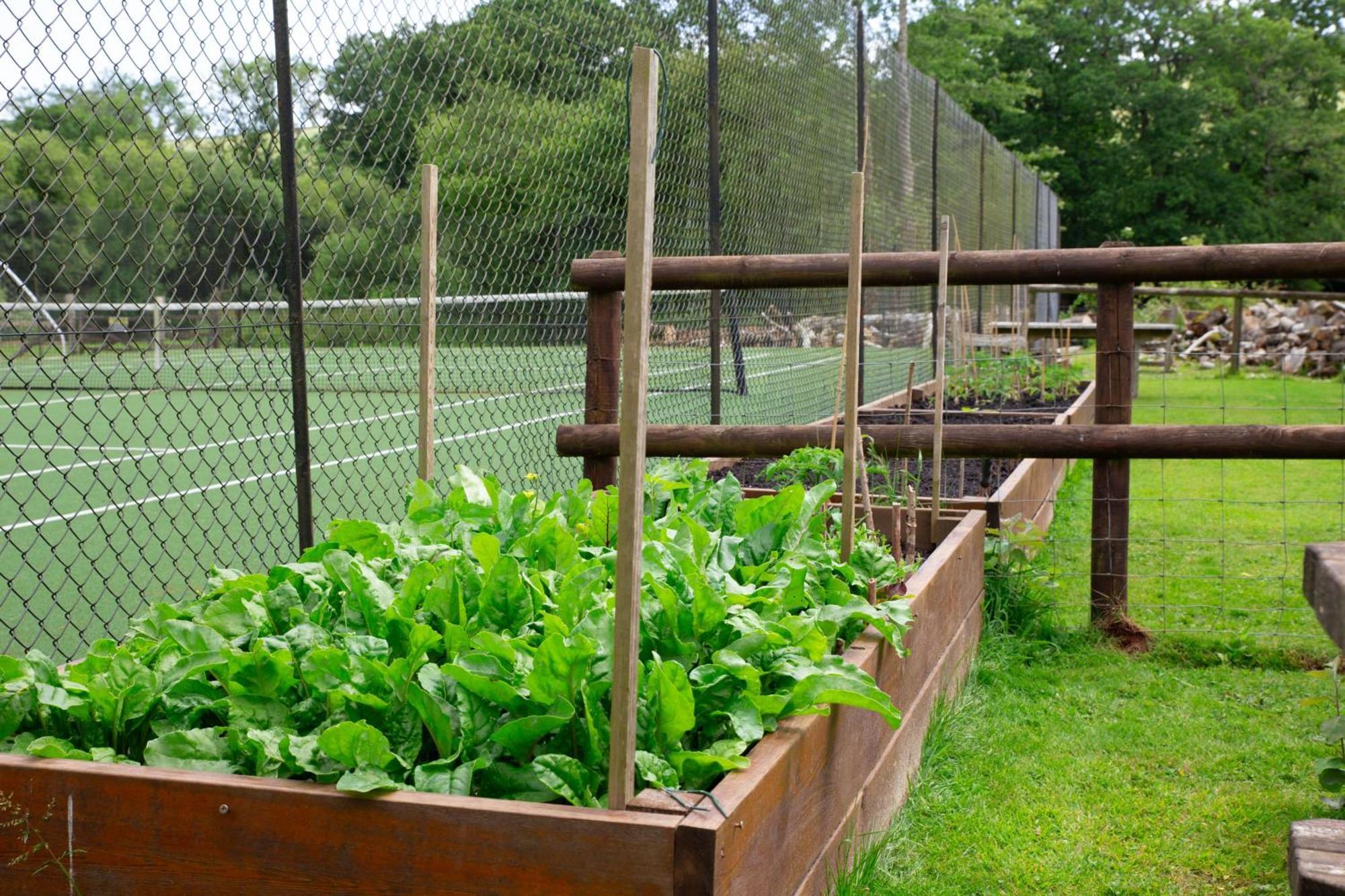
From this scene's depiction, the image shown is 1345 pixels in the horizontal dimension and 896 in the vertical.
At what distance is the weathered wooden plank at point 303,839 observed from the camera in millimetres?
1624

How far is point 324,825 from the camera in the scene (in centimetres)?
171

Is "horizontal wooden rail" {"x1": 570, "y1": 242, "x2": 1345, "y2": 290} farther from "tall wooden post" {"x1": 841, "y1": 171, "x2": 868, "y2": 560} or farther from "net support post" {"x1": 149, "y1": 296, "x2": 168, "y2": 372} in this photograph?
"net support post" {"x1": 149, "y1": 296, "x2": 168, "y2": 372}

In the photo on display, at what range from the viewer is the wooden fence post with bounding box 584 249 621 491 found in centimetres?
434

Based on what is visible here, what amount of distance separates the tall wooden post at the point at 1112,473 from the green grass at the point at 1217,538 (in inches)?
4.0

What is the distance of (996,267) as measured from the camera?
4352 millimetres

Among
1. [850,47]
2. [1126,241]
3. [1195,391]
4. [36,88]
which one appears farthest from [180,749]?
[1195,391]

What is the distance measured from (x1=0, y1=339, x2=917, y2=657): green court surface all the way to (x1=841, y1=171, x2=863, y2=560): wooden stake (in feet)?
5.09

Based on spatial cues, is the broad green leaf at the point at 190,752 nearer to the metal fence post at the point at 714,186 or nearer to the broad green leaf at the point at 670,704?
the broad green leaf at the point at 670,704

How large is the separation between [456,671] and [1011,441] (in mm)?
2757

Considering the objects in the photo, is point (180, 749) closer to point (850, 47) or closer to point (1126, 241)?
point (1126, 241)

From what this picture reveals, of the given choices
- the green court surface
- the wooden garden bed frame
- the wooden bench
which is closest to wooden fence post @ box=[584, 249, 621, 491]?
the green court surface

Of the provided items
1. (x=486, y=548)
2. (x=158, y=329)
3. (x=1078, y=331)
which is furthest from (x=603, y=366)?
(x=1078, y=331)

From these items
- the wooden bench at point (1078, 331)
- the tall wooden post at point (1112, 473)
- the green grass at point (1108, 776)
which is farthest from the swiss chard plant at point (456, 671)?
the wooden bench at point (1078, 331)

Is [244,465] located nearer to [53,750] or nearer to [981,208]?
[53,750]
